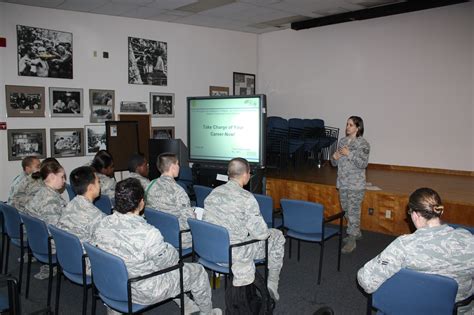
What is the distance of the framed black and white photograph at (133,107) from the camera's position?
8070 millimetres

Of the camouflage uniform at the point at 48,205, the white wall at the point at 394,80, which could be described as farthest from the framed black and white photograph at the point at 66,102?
the white wall at the point at 394,80

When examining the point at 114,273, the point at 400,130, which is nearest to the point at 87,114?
the point at 114,273

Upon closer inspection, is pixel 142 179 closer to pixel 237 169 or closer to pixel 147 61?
pixel 237 169

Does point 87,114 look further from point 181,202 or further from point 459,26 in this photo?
point 459,26

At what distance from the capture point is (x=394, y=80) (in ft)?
27.7

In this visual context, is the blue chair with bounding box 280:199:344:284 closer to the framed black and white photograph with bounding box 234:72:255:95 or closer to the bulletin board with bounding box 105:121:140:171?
the bulletin board with bounding box 105:121:140:171

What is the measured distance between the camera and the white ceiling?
700 cm

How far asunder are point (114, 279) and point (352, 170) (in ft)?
10.8

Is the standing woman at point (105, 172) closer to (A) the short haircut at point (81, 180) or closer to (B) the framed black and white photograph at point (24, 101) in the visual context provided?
(A) the short haircut at point (81, 180)

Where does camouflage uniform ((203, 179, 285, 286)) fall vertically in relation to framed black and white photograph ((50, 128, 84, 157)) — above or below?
below

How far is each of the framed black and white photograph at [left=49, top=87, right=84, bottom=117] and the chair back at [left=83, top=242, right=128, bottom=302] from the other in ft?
17.1

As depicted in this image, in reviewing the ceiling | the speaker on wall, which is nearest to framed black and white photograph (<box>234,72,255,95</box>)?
the ceiling

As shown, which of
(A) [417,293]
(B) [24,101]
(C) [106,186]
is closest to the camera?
(A) [417,293]

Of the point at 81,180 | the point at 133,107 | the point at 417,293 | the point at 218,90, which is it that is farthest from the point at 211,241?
the point at 218,90
